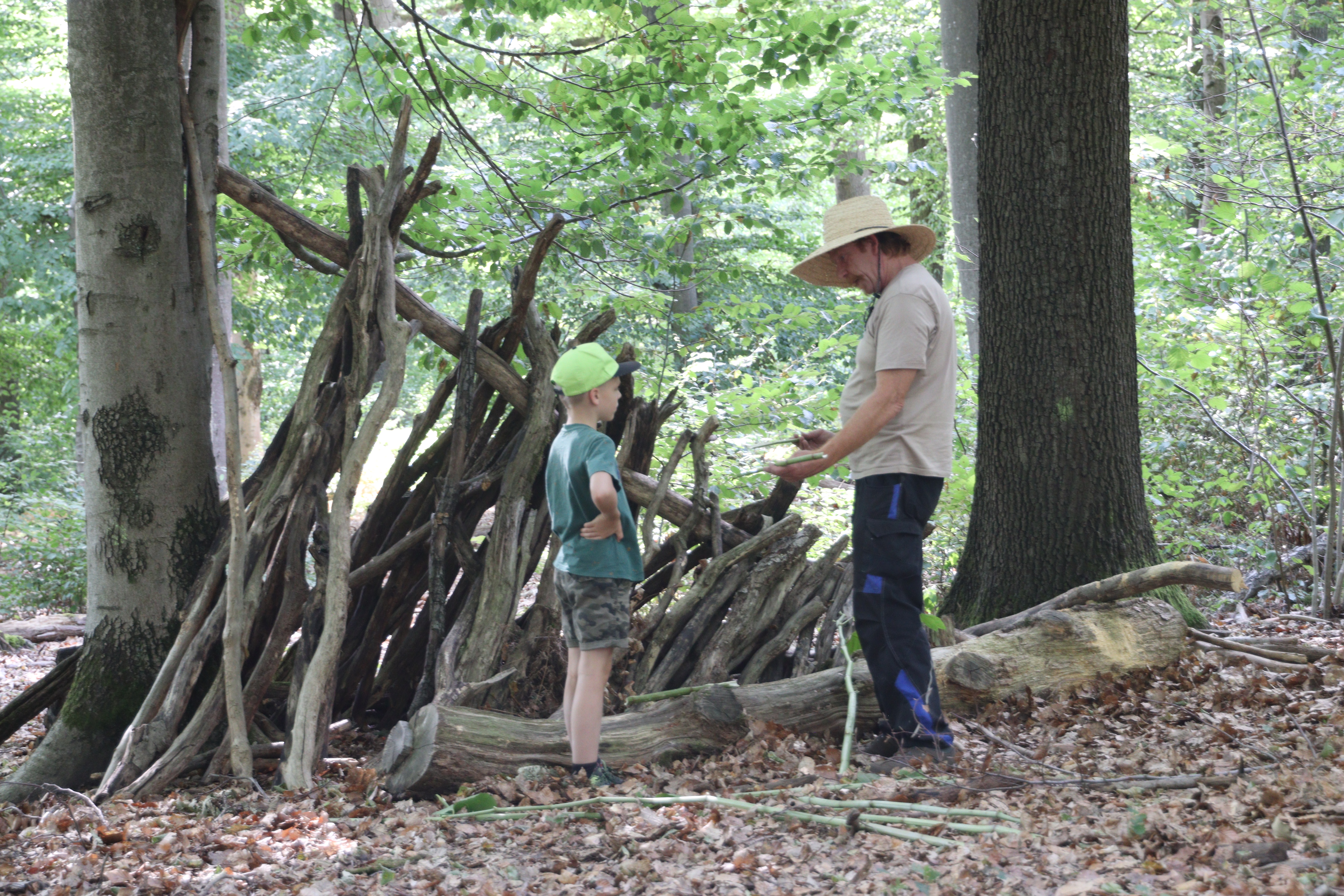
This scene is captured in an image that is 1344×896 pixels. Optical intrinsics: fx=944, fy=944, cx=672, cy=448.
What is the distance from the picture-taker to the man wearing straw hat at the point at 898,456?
317 cm

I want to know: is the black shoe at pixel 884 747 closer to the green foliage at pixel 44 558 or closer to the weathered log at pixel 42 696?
the weathered log at pixel 42 696

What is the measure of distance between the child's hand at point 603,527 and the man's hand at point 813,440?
754 mm

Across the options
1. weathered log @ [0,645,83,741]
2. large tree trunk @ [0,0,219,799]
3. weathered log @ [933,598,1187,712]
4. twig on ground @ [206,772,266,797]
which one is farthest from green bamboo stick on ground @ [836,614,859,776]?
weathered log @ [0,645,83,741]

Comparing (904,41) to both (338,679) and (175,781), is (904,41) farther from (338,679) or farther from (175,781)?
(175,781)

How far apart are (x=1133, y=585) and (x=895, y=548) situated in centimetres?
140

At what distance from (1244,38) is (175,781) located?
37.2 ft

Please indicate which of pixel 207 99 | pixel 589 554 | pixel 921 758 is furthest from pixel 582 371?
pixel 207 99

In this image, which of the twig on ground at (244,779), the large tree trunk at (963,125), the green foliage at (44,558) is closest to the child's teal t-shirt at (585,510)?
the twig on ground at (244,779)

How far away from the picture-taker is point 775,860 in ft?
8.26

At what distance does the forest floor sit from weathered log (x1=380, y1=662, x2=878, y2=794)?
0.23ft

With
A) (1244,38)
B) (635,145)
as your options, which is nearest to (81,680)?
(635,145)

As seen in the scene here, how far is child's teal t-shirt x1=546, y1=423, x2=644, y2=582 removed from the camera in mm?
3271

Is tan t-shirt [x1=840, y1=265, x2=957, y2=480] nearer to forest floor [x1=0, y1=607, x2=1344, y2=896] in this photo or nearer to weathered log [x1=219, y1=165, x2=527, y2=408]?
forest floor [x1=0, y1=607, x2=1344, y2=896]

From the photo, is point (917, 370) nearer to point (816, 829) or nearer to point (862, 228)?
point (862, 228)
